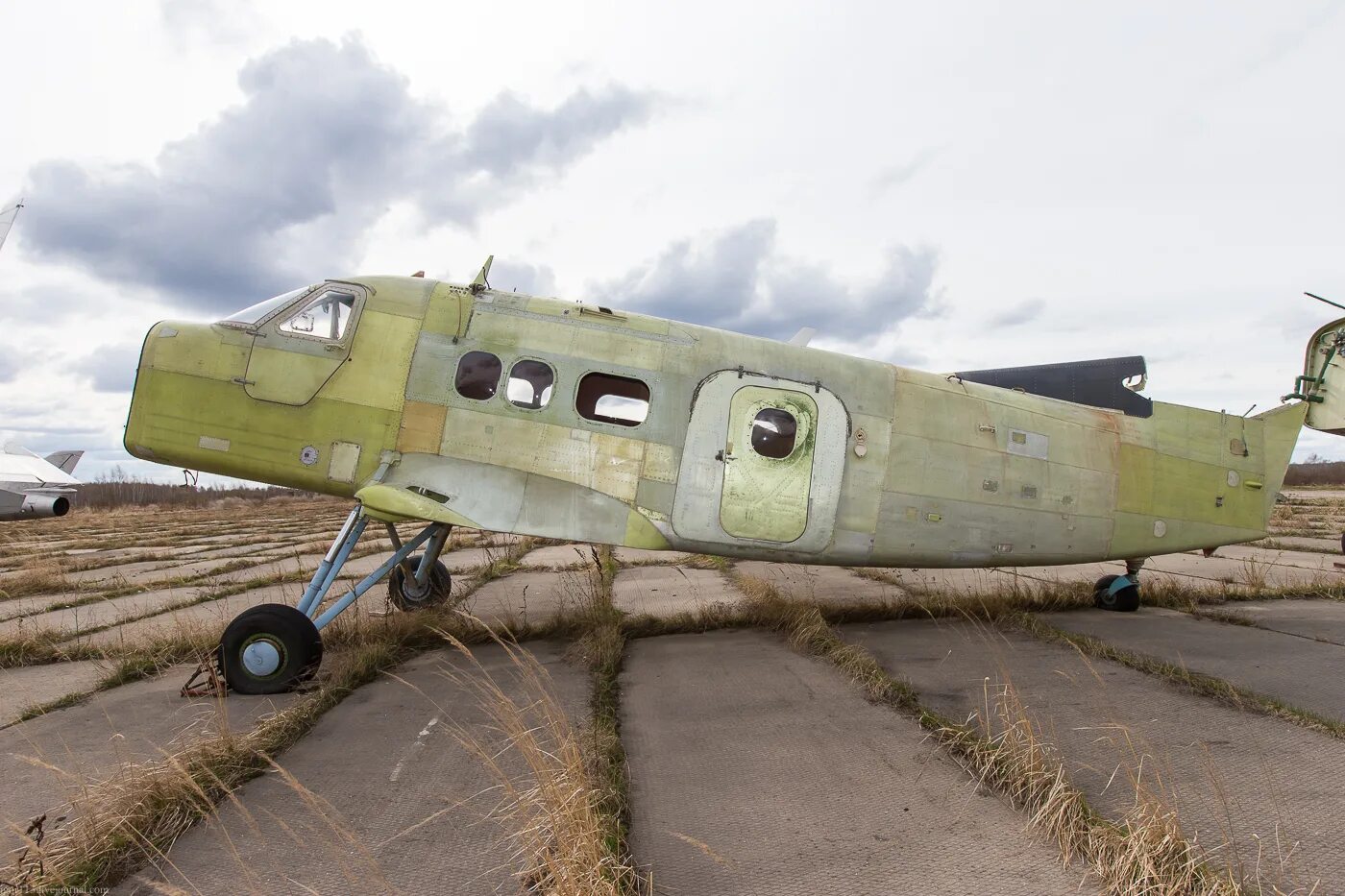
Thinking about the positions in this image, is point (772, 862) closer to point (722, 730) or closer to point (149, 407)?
point (722, 730)

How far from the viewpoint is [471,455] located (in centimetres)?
592

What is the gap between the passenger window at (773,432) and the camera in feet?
20.6

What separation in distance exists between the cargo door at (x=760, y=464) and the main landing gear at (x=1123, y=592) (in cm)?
424

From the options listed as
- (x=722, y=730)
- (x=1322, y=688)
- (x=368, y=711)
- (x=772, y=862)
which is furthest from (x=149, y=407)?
(x=1322, y=688)

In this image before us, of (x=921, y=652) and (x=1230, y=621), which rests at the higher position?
(x=1230, y=621)

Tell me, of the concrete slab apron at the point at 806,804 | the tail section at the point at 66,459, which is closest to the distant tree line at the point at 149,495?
the tail section at the point at 66,459

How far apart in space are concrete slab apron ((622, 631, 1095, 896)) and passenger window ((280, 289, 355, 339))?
432cm

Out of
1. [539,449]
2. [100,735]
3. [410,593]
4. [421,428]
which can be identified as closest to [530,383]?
[539,449]

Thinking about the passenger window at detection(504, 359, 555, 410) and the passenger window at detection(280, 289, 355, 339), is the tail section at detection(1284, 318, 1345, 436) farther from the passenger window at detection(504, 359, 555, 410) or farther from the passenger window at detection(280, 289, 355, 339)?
the passenger window at detection(280, 289, 355, 339)

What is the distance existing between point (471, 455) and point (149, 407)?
9.56 ft

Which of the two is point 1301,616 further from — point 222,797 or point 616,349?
point 222,797

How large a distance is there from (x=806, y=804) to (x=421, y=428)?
4.48m

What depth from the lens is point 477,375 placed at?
19.9ft

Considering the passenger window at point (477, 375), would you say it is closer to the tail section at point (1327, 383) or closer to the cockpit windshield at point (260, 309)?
the cockpit windshield at point (260, 309)
